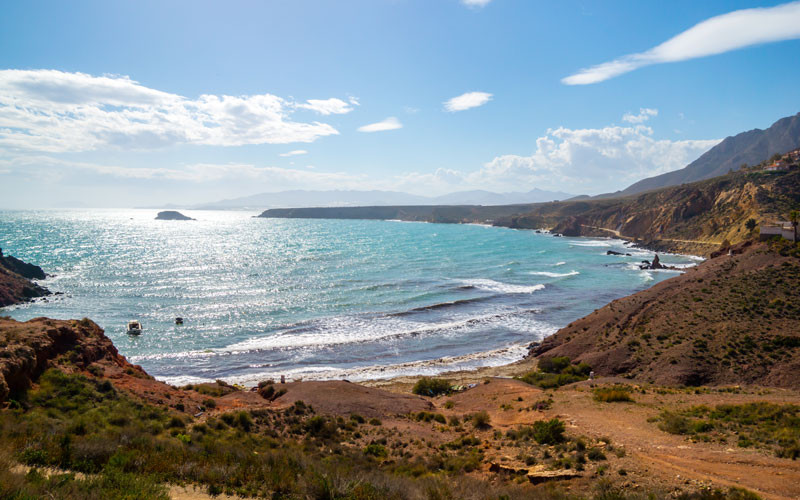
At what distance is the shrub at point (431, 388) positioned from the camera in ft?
88.8

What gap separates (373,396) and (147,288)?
4964cm

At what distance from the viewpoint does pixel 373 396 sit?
23359mm

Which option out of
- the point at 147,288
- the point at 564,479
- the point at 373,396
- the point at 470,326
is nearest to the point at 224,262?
the point at 147,288

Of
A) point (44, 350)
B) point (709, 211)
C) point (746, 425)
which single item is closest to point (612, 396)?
point (746, 425)

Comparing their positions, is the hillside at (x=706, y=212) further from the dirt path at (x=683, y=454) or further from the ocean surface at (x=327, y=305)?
the dirt path at (x=683, y=454)

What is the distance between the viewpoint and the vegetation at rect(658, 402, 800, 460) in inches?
522

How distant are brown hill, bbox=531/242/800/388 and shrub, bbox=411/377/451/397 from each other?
1058 cm

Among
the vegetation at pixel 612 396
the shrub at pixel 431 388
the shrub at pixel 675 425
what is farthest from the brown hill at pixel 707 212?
the shrub at pixel 675 425

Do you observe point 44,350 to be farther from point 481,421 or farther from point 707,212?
point 707,212

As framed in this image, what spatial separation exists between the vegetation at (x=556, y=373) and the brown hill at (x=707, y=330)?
45.7 inches

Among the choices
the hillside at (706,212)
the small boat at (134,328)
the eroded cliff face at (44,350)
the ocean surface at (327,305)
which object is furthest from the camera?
the hillside at (706,212)

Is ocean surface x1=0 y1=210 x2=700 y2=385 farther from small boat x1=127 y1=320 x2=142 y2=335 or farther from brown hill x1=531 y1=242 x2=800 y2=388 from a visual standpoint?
brown hill x1=531 y1=242 x2=800 y2=388

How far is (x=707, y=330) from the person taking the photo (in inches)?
1138

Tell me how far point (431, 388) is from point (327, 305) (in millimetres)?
25663
